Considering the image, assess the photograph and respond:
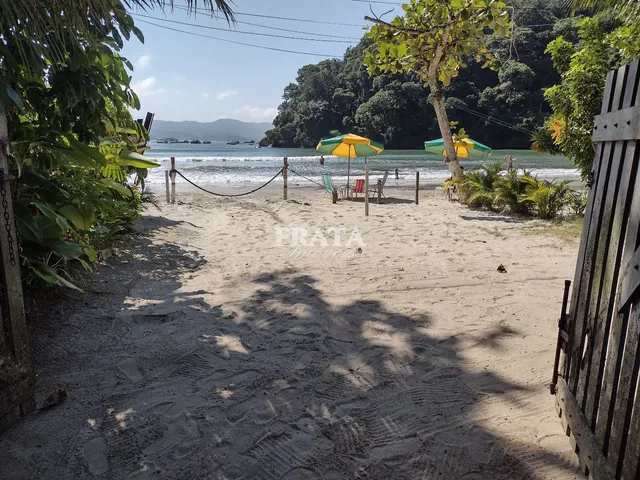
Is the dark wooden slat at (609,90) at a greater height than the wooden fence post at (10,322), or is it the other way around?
the dark wooden slat at (609,90)

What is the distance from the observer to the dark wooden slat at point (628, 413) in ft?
5.27

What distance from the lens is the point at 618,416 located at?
175cm

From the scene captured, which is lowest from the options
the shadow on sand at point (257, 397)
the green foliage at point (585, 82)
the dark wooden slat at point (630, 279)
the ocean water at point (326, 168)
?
the ocean water at point (326, 168)

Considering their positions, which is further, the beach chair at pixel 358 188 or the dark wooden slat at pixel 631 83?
the beach chair at pixel 358 188

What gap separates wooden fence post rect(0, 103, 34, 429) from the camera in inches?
91.9

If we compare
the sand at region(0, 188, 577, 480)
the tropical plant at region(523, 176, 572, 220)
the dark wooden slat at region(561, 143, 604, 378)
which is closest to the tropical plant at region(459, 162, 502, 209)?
the tropical plant at region(523, 176, 572, 220)

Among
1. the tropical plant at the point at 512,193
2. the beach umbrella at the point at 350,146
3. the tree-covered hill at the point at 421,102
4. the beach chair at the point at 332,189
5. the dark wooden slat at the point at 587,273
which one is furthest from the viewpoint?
the tree-covered hill at the point at 421,102

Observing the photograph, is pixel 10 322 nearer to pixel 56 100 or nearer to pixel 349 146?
pixel 56 100

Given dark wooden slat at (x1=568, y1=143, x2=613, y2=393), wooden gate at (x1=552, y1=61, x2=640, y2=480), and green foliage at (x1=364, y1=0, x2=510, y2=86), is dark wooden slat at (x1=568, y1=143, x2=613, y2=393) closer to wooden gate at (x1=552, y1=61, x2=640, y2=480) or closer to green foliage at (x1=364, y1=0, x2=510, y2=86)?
wooden gate at (x1=552, y1=61, x2=640, y2=480)

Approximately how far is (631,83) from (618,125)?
17 centimetres

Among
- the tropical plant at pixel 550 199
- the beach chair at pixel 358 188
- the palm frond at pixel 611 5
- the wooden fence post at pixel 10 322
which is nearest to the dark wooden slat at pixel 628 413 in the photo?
the wooden fence post at pixel 10 322

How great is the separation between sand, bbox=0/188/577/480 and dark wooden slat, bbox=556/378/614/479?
102mm

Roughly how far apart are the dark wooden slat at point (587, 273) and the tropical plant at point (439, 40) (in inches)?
271

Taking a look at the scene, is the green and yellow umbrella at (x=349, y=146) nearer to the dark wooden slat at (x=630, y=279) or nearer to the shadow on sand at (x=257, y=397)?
the shadow on sand at (x=257, y=397)
